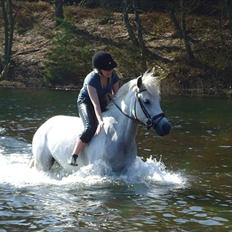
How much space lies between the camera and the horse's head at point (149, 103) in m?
12.8

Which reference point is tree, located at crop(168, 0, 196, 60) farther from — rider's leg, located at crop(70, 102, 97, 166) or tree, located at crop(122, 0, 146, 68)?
rider's leg, located at crop(70, 102, 97, 166)

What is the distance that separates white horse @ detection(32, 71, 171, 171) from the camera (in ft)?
42.5

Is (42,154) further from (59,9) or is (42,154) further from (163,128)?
(59,9)

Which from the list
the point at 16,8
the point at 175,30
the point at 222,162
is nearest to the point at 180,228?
the point at 222,162

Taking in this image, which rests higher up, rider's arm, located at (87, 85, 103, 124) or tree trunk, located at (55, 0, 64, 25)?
tree trunk, located at (55, 0, 64, 25)

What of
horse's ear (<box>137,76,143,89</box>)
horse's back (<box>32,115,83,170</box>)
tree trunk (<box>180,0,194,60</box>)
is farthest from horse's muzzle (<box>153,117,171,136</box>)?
tree trunk (<box>180,0,194,60</box>)

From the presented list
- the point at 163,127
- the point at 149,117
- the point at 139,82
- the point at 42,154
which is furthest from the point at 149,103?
the point at 42,154

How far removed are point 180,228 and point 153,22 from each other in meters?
43.0

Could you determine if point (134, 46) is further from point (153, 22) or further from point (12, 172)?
point (12, 172)

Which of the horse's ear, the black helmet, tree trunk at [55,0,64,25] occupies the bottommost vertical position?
the horse's ear

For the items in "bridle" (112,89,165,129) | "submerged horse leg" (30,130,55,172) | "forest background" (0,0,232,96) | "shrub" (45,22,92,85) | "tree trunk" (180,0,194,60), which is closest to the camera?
"bridle" (112,89,165,129)

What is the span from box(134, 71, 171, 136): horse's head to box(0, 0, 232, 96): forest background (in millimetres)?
27321

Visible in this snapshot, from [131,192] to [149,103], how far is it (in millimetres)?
1862

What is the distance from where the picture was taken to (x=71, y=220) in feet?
35.4
